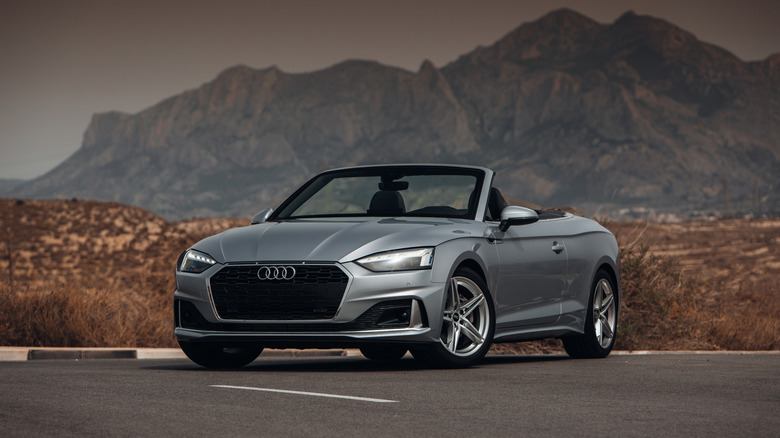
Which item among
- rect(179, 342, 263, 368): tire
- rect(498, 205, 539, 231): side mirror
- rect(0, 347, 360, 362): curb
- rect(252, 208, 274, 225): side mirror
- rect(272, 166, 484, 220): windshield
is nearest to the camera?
rect(179, 342, 263, 368): tire

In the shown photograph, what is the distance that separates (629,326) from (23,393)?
880 centimetres

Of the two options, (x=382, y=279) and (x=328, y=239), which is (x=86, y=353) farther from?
(x=382, y=279)

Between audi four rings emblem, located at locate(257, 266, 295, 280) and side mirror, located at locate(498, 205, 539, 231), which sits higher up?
side mirror, located at locate(498, 205, 539, 231)

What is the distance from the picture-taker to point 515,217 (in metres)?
10.6

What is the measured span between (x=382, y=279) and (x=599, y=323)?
3778 millimetres

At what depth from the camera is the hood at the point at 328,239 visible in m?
9.61

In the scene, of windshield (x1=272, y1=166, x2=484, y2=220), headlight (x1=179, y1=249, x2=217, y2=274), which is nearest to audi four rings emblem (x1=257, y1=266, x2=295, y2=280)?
headlight (x1=179, y1=249, x2=217, y2=274)

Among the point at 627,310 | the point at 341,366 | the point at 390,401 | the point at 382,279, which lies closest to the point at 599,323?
the point at 341,366

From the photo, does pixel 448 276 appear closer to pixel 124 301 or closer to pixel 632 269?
pixel 632 269

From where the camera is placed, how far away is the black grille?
953cm

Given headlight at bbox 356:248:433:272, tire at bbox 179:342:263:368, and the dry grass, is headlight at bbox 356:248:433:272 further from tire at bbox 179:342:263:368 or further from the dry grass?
the dry grass

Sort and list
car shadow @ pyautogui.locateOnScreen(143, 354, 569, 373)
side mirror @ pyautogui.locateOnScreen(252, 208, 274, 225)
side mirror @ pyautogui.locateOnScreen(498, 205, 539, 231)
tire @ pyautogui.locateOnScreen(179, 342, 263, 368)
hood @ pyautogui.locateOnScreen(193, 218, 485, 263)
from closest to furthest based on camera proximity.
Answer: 1. hood @ pyautogui.locateOnScreen(193, 218, 485, 263)
2. tire @ pyautogui.locateOnScreen(179, 342, 263, 368)
3. car shadow @ pyautogui.locateOnScreen(143, 354, 569, 373)
4. side mirror @ pyautogui.locateOnScreen(498, 205, 539, 231)
5. side mirror @ pyautogui.locateOnScreen(252, 208, 274, 225)

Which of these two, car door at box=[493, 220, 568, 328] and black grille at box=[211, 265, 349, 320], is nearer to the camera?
black grille at box=[211, 265, 349, 320]

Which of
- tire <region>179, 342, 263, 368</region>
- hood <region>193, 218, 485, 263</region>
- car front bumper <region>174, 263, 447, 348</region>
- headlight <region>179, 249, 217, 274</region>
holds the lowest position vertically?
tire <region>179, 342, 263, 368</region>
